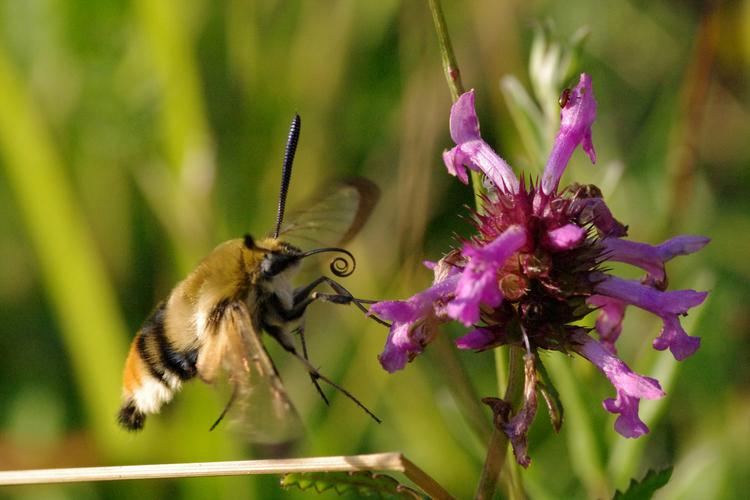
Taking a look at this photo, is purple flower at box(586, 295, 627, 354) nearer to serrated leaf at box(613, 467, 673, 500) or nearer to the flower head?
the flower head

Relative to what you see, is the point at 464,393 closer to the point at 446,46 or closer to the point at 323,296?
the point at 323,296

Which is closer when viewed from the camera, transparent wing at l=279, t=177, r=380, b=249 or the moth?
the moth

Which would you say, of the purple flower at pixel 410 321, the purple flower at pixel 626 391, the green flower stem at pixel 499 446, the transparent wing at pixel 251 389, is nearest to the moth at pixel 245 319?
the transparent wing at pixel 251 389

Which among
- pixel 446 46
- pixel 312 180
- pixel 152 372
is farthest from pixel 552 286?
pixel 312 180

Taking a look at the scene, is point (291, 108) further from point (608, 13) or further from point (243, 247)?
point (243, 247)

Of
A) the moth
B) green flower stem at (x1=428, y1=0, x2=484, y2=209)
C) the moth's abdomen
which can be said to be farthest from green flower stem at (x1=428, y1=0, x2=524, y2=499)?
the moth's abdomen

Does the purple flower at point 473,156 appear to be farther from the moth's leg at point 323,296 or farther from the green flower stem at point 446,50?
the moth's leg at point 323,296
